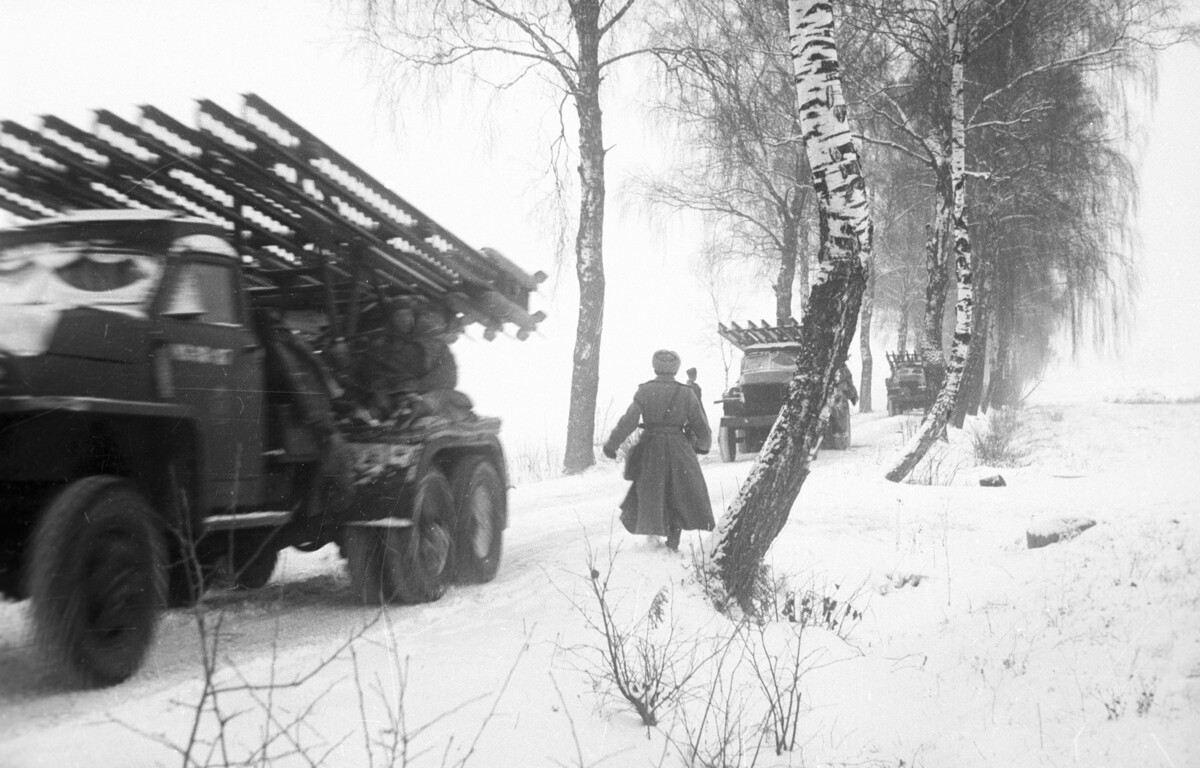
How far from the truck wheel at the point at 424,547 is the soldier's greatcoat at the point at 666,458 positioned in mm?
1915

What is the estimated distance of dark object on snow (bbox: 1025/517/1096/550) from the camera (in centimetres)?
632

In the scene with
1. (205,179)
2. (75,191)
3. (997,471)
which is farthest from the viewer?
(997,471)

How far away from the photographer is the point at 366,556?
472 cm

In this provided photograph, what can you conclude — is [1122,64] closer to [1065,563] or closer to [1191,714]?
[1065,563]

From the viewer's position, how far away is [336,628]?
431cm

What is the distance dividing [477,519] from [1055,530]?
13.8 feet

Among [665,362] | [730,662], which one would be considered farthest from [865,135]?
[730,662]

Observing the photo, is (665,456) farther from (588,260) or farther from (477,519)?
(588,260)

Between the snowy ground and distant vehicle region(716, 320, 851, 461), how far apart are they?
8085 millimetres

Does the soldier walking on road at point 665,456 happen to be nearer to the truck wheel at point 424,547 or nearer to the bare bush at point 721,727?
the truck wheel at point 424,547

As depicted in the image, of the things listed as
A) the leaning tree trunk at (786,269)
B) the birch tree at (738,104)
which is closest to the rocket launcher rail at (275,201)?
the birch tree at (738,104)

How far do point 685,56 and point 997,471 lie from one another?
6863 millimetres

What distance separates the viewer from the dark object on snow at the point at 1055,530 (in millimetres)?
6320

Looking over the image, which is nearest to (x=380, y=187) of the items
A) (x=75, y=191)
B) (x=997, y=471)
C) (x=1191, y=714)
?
(x=75, y=191)
